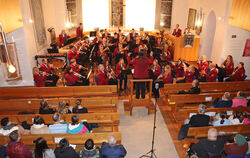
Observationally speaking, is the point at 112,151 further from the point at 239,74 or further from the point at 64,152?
the point at 239,74

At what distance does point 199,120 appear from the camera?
4617 mm

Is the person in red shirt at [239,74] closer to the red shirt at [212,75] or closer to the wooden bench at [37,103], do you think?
the red shirt at [212,75]

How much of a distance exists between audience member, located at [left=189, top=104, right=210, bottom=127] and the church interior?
0.09 feet

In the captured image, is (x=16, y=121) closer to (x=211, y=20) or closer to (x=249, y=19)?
(x=249, y=19)

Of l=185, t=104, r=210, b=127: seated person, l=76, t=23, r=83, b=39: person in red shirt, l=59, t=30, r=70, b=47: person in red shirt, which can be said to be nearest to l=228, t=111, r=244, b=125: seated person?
l=185, t=104, r=210, b=127: seated person

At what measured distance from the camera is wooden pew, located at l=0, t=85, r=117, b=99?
6.44 meters

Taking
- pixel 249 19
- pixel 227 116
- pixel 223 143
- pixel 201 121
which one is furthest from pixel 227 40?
pixel 223 143

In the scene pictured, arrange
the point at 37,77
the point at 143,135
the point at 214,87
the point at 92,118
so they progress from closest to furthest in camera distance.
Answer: the point at 92,118 < the point at 143,135 < the point at 214,87 < the point at 37,77

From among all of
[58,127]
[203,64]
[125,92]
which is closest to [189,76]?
[203,64]

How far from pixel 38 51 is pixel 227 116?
8.60 m

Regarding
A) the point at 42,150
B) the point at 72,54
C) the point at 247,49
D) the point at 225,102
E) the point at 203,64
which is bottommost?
the point at 42,150

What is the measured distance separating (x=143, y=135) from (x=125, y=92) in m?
2.70

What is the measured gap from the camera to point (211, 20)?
1105 cm

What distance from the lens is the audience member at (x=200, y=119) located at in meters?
4.58
